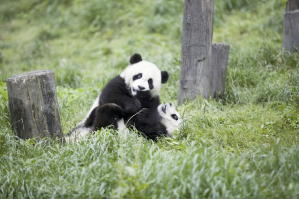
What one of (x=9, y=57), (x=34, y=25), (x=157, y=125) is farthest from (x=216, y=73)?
(x=34, y=25)

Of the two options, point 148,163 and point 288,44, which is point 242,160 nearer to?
point 148,163

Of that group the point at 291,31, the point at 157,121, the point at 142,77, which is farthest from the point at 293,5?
the point at 157,121

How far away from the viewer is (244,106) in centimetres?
536

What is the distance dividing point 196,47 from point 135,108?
135 centimetres

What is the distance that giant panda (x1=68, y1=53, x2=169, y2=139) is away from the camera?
15.5 feet

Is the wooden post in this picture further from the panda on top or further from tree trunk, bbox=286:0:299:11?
tree trunk, bbox=286:0:299:11

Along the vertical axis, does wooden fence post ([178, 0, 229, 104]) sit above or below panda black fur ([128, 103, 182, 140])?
above

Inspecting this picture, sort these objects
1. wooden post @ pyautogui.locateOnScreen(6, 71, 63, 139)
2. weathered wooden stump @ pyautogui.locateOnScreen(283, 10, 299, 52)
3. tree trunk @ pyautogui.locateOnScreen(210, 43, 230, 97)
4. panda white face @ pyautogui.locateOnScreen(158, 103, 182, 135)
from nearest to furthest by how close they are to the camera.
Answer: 1. wooden post @ pyautogui.locateOnScreen(6, 71, 63, 139)
2. panda white face @ pyautogui.locateOnScreen(158, 103, 182, 135)
3. tree trunk @ pyautogui.locateOnScreen(210, 43, 230, 97)
4. weathered wooden stump @ pyautogui.locateOnScreen(283, 10, 299, 52)

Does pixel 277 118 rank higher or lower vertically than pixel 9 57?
lower

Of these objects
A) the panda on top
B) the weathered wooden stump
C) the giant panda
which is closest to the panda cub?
the panda on top

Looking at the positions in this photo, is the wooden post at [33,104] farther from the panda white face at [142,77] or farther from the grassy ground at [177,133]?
the panda white face at [142,77]

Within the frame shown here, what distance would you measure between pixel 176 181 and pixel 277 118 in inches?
89.4

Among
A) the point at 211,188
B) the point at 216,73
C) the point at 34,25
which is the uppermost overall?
the point at 34,25

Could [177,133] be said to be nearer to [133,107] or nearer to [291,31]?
[133,107]
